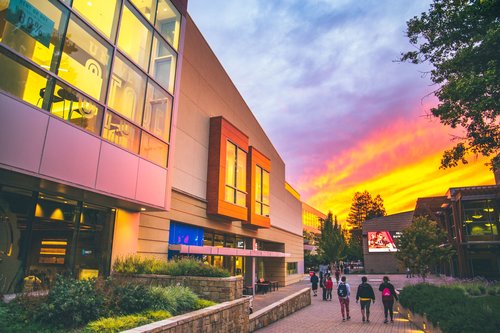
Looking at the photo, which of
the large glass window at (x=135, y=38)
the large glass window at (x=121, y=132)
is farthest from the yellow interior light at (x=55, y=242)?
the large glass window at (x=135, y=38)

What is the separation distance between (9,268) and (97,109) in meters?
5.06

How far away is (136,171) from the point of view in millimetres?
12281

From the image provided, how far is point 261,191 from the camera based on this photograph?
→ 27375mm

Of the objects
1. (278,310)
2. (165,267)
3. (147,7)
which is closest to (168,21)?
(147,7)

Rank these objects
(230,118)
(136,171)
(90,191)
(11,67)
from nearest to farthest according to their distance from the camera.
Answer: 1. (11,67)
2. (90,191)
3. (136,171)
4. (230,118)

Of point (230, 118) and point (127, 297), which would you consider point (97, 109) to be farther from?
point (230, 118)

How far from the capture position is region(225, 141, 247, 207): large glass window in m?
21.6

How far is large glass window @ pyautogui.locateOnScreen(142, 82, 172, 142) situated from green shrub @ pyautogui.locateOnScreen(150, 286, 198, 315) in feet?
20.9

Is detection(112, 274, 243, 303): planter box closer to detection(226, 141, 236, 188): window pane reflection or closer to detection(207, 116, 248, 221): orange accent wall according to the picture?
detection(207, 116, 248, 221): orange accent wall

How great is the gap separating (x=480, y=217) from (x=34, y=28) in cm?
3762

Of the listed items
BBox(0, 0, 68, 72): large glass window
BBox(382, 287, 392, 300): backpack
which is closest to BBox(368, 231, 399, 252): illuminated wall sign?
BBox(382, 287, 392, 300): backpack

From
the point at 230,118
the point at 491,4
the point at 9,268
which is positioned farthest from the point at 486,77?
the point at 230,118

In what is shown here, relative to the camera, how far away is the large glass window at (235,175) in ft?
70.8

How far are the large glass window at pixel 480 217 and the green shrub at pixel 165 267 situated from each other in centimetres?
3072
